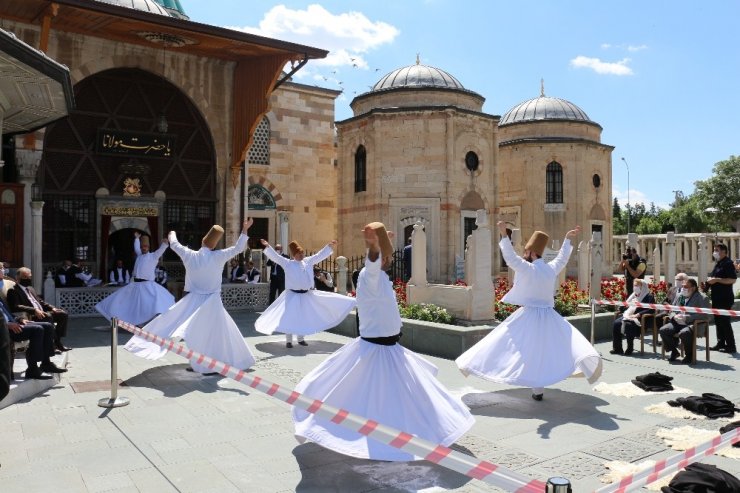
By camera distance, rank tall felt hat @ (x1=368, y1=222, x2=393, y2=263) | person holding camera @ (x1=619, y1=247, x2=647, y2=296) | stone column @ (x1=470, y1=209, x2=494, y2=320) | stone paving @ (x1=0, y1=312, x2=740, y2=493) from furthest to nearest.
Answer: person holding camera @ (x1=619, y1=247, x2=647, y2=296) → stone column @ (x1=470, y1=209, x2=494, y2=320) → tall felt hat @ (x1=368, y1=222, x2=393, y2=263) → stone paving @ (x1=0, y1=312, x2=740, y2=493)

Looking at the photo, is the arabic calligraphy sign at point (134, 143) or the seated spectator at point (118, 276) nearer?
the seated spectator at point (118, 276)

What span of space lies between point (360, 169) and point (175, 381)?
2005 cm

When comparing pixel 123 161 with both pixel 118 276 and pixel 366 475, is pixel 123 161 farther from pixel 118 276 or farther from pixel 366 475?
pixel 366 475

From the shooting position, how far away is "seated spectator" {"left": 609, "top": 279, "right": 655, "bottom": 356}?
10.8 metres

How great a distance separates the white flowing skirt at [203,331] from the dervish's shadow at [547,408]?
3287 mm

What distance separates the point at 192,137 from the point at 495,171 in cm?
1419

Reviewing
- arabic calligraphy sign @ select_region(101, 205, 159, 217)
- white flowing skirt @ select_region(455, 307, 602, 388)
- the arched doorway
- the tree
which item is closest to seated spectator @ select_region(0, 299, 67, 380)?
white flowing skirt @ select_region(455, 307, 602, 388)

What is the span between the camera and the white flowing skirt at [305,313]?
1089cm

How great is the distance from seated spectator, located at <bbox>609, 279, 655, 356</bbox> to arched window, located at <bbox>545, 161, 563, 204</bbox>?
21273mm

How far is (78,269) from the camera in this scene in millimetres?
16078

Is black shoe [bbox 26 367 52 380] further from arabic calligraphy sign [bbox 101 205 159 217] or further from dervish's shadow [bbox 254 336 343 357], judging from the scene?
arabic calligraphy sign [bbox 101 205 159 217]

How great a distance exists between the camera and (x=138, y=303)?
1212cm

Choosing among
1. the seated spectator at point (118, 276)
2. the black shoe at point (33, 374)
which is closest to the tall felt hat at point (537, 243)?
the black shoe at point (33, 374)

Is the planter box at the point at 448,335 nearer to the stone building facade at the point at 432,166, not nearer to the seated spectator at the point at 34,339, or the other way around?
the seated spectator at the point at 34,339
